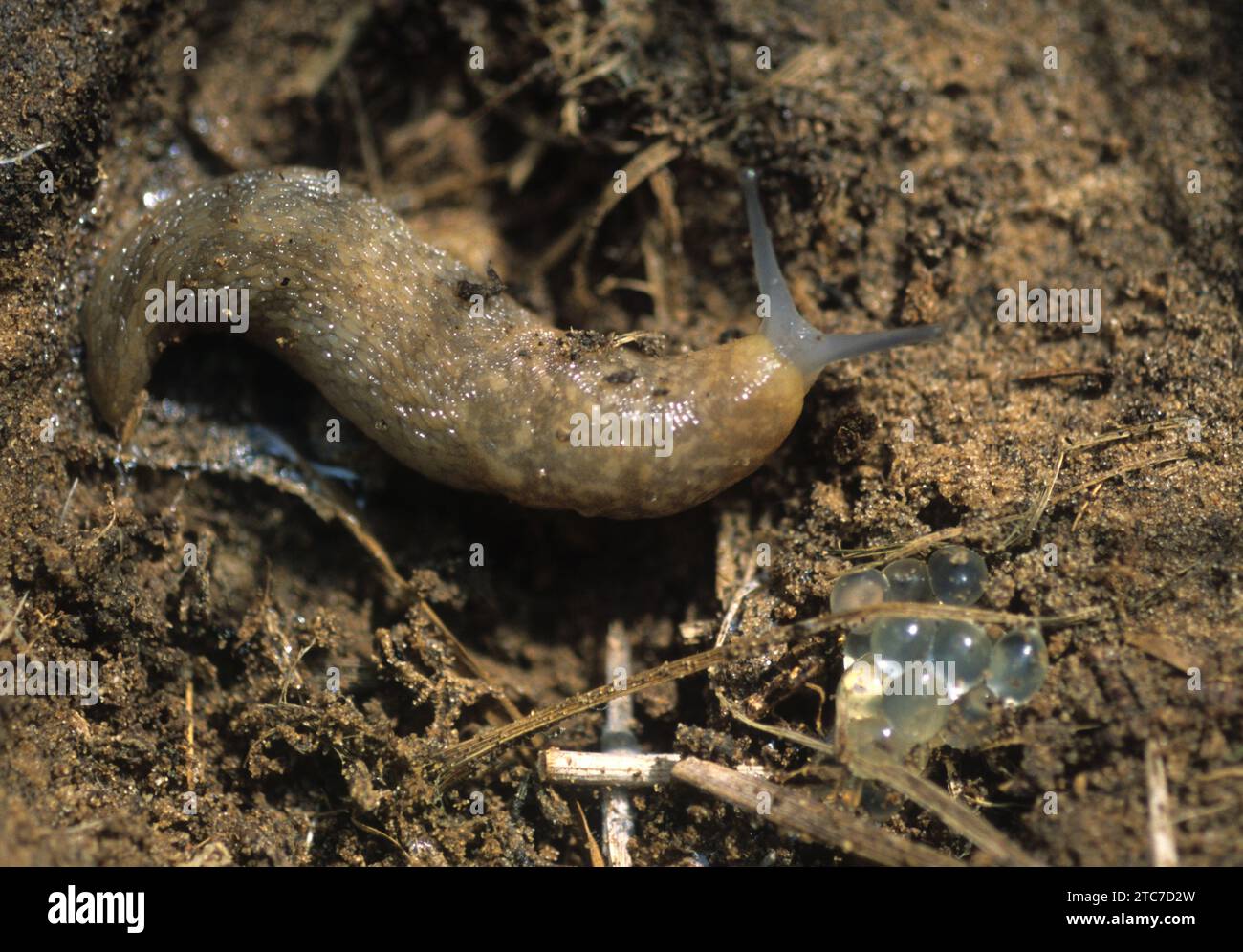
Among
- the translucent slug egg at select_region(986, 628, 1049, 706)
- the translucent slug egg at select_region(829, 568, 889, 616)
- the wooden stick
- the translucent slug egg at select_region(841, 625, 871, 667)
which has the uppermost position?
the translucent slug egg at select_region(829, 568, 889, 616)

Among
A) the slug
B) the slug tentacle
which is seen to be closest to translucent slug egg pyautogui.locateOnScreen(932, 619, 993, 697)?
the slug

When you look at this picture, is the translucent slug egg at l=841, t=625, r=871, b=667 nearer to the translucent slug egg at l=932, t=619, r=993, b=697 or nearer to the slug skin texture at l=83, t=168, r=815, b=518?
the translucent slug egg at l=932, t=619, r=993, b=697

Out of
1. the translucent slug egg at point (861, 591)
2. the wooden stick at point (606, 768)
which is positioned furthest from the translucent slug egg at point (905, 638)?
the wooden stick at point (606, 768)

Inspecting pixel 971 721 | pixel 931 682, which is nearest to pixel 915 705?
pixel 931 682

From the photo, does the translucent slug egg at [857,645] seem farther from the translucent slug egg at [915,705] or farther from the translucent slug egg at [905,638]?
the translucent slug egg at [915,705]

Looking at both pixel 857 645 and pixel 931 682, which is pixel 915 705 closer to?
pixel 931 682

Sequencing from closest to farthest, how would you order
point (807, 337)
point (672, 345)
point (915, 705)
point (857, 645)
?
point (915, 705), point (857, 645), point (807, 337), point (672, 345)
